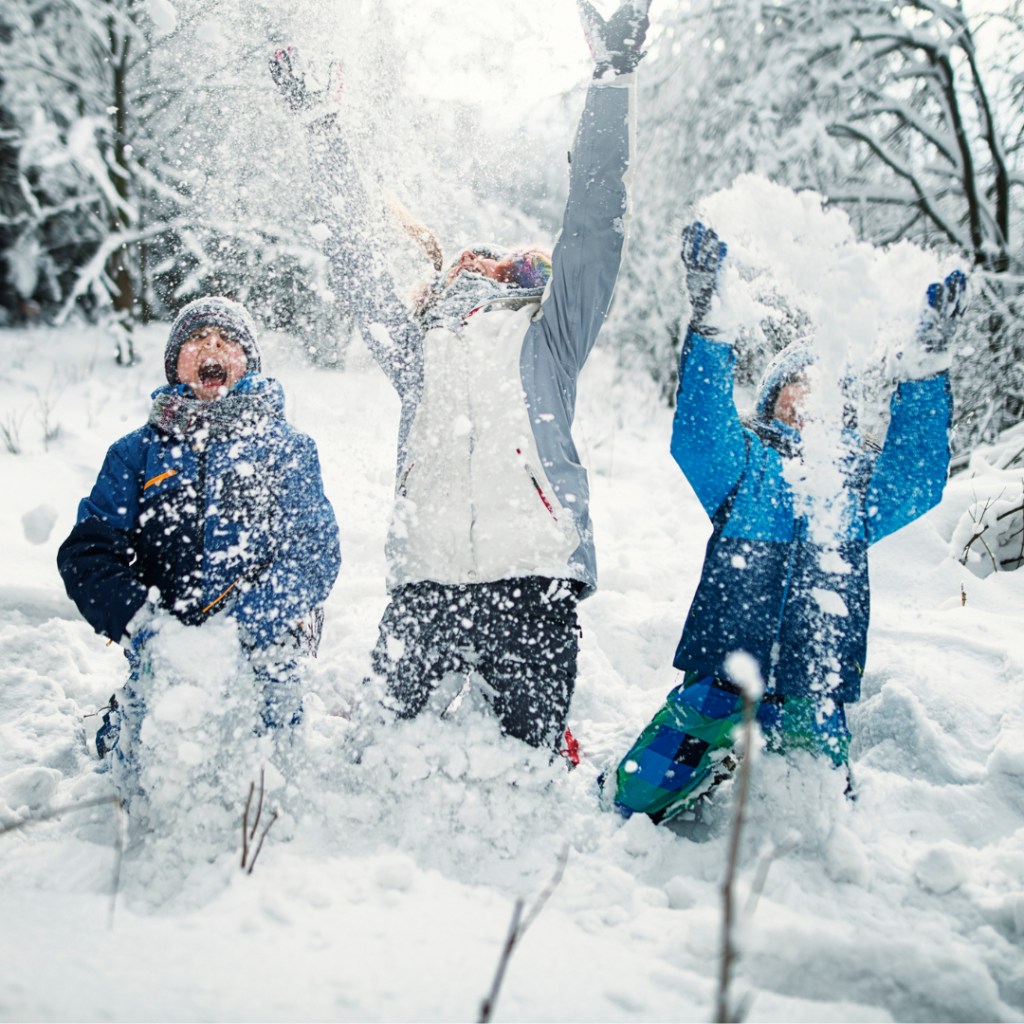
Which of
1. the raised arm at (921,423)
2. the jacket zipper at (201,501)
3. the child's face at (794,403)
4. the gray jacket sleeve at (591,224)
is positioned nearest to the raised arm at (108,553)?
the jacket zipper at (201,501)

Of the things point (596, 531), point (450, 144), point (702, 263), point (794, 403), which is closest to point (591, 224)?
point (702, 263)

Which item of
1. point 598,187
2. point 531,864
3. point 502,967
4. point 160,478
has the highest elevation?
point 598,187

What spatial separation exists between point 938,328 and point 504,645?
1.42 metres

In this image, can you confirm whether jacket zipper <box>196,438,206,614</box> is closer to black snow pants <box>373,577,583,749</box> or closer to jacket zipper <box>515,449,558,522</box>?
black snow pants <box>373,577,583,749</box>

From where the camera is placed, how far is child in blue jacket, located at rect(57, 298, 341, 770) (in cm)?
172

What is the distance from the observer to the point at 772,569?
174cm

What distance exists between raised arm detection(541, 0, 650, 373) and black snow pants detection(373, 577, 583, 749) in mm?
743

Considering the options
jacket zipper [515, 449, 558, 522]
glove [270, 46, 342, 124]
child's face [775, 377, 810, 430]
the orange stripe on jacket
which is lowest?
the orange stripe on jacket

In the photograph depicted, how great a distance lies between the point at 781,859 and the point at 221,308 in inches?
85.5

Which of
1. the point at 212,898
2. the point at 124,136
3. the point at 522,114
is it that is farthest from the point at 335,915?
the point at 124,136

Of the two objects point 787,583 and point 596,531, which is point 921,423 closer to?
point 787,583

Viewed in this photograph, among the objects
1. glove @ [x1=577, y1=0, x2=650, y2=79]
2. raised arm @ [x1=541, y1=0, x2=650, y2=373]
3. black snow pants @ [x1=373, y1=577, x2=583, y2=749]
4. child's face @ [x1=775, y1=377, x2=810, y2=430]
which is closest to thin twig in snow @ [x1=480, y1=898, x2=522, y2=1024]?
black snow pants @ [x1=373, y1=577, x2=583, y2=749]

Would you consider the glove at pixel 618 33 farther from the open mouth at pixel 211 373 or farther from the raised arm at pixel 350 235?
the open mouth at pixel 211 373

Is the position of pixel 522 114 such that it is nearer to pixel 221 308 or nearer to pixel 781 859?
pixel 221 308
